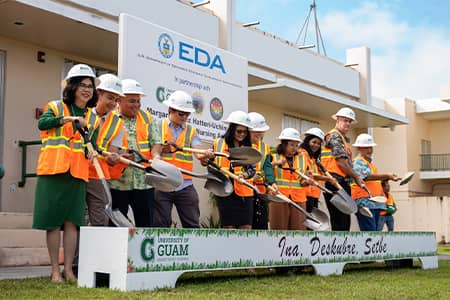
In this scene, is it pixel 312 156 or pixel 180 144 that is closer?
pixel 180 144

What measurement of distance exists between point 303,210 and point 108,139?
2360 millimetres

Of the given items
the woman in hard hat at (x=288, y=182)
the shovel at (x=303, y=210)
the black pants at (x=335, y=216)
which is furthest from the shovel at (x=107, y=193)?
the black pants at (x=335, y=216)

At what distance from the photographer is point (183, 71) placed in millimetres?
7984

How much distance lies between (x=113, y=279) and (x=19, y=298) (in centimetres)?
67

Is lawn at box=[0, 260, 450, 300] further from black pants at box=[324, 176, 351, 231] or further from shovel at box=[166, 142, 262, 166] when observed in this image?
shovel at box=[166, 142, 262, 166]

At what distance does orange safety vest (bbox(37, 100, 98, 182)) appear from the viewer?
191 inches

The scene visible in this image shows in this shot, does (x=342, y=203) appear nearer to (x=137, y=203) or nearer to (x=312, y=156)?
(x=312, y=156)

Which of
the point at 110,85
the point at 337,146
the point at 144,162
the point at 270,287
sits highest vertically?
the point at 110,85

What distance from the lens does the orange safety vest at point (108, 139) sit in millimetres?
5305

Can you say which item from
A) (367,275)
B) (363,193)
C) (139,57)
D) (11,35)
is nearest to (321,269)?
(367,275)

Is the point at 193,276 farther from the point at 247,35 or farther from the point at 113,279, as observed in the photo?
the point at 247,35

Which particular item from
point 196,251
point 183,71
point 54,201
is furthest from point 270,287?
point 183,71

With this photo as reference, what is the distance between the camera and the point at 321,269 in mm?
6168

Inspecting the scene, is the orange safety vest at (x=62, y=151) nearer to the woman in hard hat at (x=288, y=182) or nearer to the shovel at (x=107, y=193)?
the shovel at (x=107, y=193)
